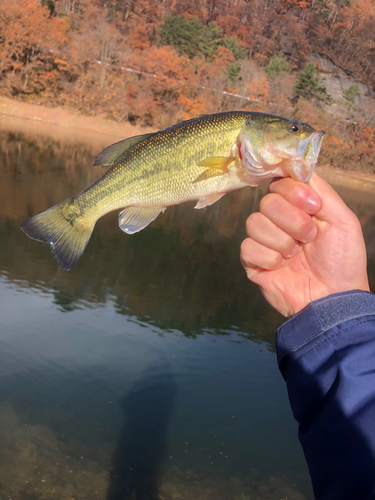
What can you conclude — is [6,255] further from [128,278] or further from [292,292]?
[292,292]

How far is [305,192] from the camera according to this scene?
2.57 metres

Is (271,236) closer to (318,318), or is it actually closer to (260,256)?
(260,256)

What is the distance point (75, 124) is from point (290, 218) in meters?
48.3

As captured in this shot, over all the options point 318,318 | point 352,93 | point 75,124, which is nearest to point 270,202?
point 318,318

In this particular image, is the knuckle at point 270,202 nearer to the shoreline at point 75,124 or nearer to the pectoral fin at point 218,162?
the pectoral fin at point 218,162

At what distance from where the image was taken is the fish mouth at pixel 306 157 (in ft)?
8.10

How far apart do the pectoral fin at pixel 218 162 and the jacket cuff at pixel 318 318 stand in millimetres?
1037

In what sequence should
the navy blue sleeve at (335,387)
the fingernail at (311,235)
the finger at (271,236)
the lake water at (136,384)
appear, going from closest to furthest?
the navy blue sleeve at (335,387) → the fingernail at (311,235) → the finger at (271,236) → the lake water at (136,384)

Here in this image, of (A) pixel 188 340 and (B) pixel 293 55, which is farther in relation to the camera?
(B) pixel 293 55

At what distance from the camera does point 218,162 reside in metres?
2.61

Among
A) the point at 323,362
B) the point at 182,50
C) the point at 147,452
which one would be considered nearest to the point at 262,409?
the point at 147,452

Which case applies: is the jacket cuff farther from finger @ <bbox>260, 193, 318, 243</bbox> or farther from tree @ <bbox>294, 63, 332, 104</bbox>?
tree @ <bbox>294, 63, 332, 104</bbox>

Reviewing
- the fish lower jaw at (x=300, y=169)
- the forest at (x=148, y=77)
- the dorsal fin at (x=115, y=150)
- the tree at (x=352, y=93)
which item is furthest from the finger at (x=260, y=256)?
the tree at (x=352, y=93)

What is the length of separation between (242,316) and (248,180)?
376 inches
